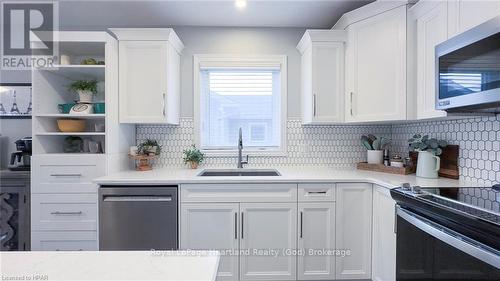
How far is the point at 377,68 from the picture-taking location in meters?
2.12

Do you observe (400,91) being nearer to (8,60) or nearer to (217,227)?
(217,227)

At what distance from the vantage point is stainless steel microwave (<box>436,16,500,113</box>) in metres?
1.11

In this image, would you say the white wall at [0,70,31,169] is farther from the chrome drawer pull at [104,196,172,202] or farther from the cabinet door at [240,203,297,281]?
the cabinet door at [240,203,297,281]

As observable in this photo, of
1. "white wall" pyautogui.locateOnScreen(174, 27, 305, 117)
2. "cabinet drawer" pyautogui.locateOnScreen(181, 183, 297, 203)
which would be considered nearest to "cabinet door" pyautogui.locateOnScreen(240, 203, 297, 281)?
"cabinet drawer" pyautogui.locateOnScreen(181, 183, 297, 203)

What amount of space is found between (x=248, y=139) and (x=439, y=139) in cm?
168

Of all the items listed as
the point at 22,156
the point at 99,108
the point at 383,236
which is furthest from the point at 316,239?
the point at 22,156

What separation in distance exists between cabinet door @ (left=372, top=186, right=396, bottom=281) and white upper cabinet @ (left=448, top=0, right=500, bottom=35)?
42.5 inches

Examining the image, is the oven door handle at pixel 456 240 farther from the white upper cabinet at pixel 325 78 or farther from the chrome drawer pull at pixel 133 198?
the chrome drawer pull at pixel 133 198

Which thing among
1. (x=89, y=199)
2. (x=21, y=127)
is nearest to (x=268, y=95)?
(x=89, y=199)

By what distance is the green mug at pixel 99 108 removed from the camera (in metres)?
2.32

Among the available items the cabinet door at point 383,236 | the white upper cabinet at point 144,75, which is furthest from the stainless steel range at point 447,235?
the white upper cabinet at point 144,75

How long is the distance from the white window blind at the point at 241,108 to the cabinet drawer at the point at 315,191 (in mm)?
803

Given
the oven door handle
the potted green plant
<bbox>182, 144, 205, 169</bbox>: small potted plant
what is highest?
the potted green plant

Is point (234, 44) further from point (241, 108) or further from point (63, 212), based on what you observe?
point (63, 212)
